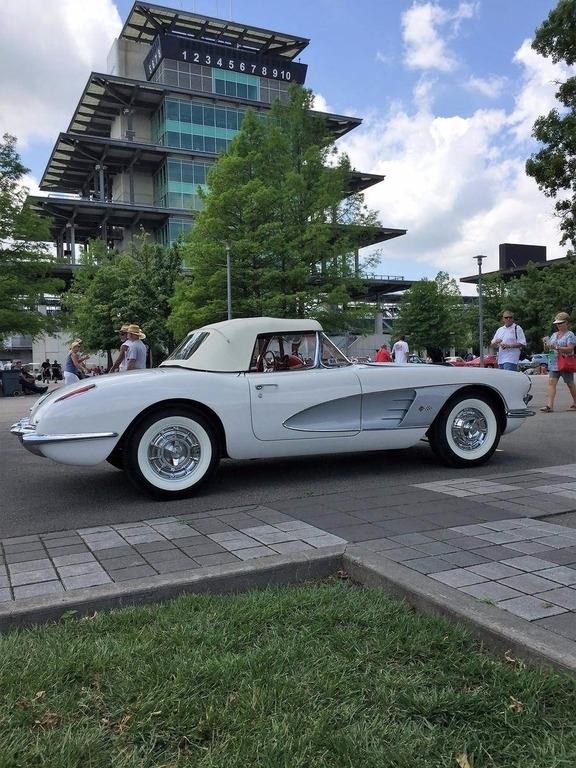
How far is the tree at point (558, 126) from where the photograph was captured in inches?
656

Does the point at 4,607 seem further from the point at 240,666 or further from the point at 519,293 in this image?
the point at 519,293

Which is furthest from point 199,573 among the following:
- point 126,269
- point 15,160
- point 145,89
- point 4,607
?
point 145,89

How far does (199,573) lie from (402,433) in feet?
10.6

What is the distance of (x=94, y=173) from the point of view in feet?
201

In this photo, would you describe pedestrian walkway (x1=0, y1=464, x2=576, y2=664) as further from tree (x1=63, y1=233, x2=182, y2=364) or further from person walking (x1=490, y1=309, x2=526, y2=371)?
tree (x1=63, y1=233, x2=182, y2=364)

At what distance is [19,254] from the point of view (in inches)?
928

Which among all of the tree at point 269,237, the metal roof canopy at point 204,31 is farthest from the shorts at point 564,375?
the metal roof canopy at point 204,31

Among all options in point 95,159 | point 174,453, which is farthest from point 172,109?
point 174,453

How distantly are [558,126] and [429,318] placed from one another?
1451 inches

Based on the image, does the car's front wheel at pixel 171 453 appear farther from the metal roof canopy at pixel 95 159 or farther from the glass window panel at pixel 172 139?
the glass window panel at pixel 172 139

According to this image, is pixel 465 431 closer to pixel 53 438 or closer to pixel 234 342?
pixel 234 342

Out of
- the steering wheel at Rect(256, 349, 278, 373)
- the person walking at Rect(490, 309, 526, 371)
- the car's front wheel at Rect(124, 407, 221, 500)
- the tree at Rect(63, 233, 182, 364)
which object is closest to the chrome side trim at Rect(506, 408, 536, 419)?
the steering wheel at Rect(256, 349, 278, 373)

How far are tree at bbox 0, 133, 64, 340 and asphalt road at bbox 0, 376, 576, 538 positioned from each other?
54.9 feet

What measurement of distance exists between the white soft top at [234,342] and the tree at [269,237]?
1679 centimetres
